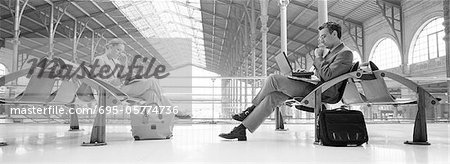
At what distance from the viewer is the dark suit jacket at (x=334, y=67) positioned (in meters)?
2.23

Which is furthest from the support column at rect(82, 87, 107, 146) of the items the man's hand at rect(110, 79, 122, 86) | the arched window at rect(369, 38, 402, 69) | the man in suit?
the arched window at rect(369, 38, 402, 69)

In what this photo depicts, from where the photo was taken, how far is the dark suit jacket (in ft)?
7.32

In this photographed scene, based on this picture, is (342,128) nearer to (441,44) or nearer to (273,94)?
(273,94)

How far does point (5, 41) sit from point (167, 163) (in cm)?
1918

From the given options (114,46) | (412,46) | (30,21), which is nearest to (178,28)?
(30,21)

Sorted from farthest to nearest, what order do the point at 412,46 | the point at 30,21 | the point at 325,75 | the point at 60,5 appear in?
1. the point at 30,21
2. the point at 60,5
3. the point at 412,46
4. the point at 325,75

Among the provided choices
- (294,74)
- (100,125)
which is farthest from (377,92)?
(100,125)

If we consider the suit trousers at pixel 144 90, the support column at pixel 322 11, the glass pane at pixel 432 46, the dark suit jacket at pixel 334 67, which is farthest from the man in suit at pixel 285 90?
the glass pane at pixel 432 46

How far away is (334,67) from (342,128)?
1.26 feet

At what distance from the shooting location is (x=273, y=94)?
249 cm

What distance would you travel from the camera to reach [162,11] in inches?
746

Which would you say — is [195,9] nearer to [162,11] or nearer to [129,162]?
[162,11]

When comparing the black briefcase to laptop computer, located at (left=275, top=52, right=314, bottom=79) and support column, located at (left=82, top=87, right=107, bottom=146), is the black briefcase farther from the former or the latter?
support column, located at (left=82, top=87, right=107, bottom=146)

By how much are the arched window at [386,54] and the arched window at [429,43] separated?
2.57 ft
